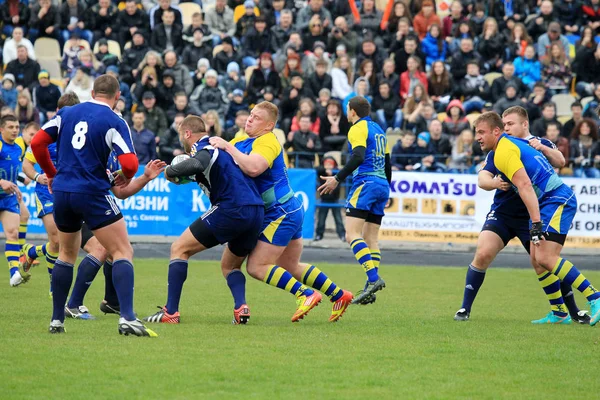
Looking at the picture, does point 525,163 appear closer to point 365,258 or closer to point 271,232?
point 271,232

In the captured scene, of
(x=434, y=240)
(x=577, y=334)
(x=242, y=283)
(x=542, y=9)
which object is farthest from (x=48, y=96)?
(x=577, y=334)

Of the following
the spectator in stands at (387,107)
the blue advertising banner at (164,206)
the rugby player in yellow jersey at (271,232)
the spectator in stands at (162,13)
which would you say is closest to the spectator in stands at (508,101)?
the spectator in stands at (387,107)

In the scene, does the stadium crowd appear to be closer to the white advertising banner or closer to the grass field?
the white advertising banner

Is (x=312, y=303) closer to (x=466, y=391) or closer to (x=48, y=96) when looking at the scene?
(x=466, y=391)

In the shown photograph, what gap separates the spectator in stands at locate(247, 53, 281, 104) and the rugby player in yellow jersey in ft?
44.3

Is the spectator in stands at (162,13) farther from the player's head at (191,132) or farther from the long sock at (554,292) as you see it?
the long sock at (554,292)

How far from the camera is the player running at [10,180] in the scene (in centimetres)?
1334

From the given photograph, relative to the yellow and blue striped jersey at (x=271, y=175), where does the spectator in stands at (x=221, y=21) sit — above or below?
above

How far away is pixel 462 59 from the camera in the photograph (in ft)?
77.6

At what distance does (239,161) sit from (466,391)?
358 cm

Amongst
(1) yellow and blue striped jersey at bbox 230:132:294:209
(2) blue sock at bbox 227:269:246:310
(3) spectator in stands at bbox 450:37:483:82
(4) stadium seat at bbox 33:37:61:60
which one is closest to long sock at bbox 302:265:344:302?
(2) blue sock at bbox 227:269:246:310

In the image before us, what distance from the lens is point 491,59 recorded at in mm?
24328

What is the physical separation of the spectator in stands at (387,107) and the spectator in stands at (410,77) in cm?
45

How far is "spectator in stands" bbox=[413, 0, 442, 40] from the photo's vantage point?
985 inches
